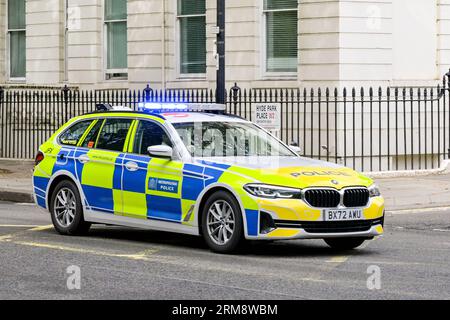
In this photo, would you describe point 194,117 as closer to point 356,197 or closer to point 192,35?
point 356,197

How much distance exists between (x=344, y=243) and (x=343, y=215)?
2.67 feet

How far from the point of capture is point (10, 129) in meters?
27.6

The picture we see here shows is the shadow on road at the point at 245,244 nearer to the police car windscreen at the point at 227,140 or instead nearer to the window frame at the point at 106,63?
the police car windscreen at the point at 227,140

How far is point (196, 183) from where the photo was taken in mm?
11703

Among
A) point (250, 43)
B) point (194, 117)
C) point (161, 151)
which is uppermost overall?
point (250, 43)

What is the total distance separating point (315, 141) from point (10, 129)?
348 inches

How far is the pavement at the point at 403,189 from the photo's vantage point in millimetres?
17469

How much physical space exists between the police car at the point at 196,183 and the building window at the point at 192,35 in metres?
11.2

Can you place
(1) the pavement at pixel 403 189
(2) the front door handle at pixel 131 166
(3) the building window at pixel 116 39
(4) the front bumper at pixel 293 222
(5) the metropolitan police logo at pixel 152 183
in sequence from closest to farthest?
(4) the front bumper at pixel 293 222 → (5) the metropolitan police logo at pixel 152 183 → (2) the front door handle at pixel 131 166 → (1) the pavement at pixel 403 189 → (3) the building window at pixel 116 39

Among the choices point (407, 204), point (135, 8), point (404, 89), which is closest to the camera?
point (407, 204)

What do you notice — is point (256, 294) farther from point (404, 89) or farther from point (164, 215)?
point (404, 89)

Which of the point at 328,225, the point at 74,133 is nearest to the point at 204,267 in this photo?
the point at 328,225

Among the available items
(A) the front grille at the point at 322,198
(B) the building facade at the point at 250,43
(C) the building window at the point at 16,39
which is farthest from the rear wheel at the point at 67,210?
(C) the building window at the point at 16,39

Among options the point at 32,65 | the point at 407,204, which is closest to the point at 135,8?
the point at 32,65
